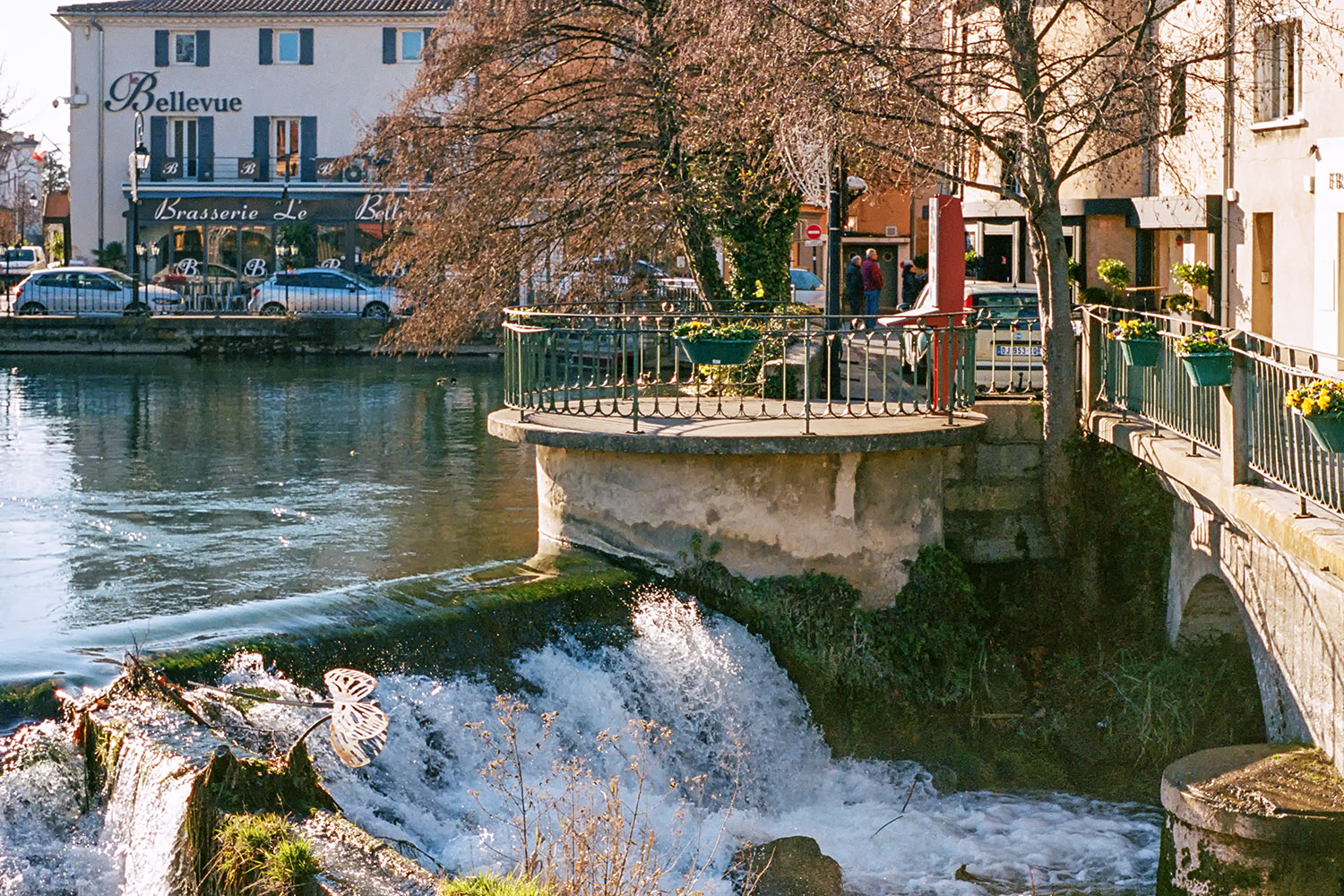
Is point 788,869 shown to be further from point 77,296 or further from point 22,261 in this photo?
point 22,261

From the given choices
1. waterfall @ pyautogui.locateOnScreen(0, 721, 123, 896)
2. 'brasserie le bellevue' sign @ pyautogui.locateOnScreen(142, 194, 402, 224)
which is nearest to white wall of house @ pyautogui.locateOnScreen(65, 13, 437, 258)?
'brasserie le bellevue' sign @ pyautogui.locateOnScreen(142, 194, 402, 224)

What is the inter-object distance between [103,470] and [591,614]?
1245 cm

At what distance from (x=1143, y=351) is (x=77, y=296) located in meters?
38.0

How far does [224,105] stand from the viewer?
56562 millimetres

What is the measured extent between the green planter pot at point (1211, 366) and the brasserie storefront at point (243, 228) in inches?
1826

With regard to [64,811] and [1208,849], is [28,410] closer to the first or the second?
[64,811]

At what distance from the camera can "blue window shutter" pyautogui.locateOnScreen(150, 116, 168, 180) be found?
56.2 m

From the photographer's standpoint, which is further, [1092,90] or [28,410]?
[28,410]

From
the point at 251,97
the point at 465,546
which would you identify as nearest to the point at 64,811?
the point at 465,546

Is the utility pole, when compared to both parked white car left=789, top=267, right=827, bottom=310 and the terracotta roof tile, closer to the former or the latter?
parked white car left=789, top=267, right=827, bottom=310

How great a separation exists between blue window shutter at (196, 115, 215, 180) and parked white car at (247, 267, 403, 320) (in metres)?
11.6

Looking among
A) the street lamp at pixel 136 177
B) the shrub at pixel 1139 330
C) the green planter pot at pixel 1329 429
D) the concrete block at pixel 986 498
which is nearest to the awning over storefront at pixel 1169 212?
the concrete block at pixel 986 498

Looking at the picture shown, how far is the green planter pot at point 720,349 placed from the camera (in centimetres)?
1270

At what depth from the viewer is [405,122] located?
74.9ft
